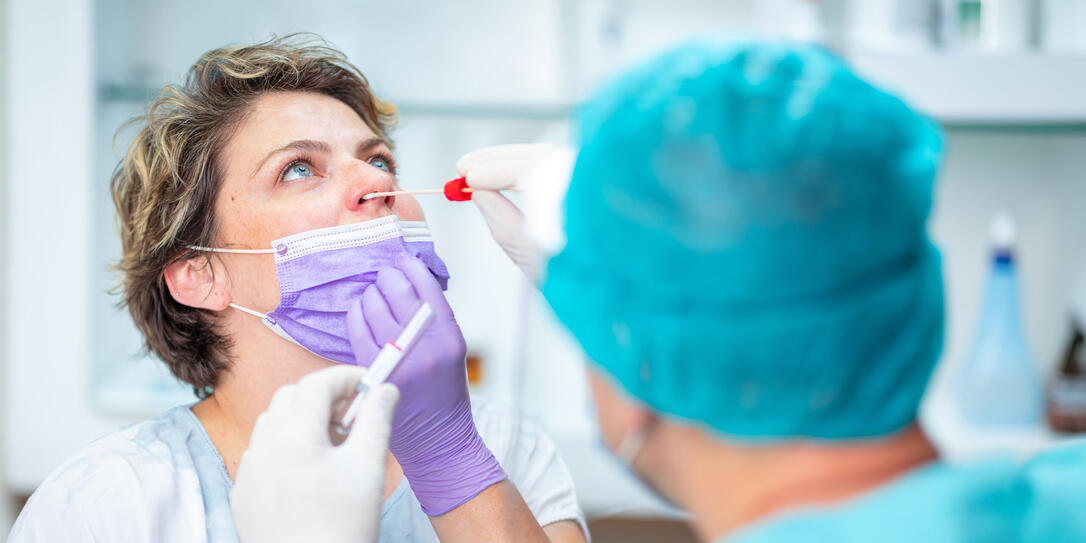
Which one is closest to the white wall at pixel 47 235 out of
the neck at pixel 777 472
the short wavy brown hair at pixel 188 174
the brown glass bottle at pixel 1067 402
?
the short wavy brown hair at pixel 188 174

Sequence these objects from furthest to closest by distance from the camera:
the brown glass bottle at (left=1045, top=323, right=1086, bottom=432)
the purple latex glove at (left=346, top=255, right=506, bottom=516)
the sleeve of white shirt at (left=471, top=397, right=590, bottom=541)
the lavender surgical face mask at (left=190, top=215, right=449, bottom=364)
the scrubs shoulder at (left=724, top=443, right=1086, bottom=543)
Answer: the brown glass bottle at (left=1045, top=323, right=1086, bottom=432)
the sleeve of white shirt at (left=471, top=397, right=590, bottom=541)
the lavender surgical face mask at (left=190, top=215, right=449, bottom=364)
the purple latex glove at (left=346, top=255, right=506, bottom=516)
the scrubs shoulder at (left=724, top=443, right=1086, bottom=543)

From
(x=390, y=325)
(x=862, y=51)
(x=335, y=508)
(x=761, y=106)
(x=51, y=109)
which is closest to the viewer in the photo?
(x=761, y=106)

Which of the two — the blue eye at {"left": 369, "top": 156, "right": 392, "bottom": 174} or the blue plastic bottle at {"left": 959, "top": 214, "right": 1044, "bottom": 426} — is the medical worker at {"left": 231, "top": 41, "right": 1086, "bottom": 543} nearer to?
the blue eye at {"left": 369, "top": 156, "right": 392, "bottom": 174}

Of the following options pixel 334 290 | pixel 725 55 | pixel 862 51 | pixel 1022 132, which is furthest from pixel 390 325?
pixel 1022 132

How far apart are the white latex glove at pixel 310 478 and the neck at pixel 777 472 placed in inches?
13.0

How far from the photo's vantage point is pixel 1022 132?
84.7 inches

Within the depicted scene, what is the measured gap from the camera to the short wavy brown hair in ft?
4.34

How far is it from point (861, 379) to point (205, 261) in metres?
0.96

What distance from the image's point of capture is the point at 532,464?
4.59ft

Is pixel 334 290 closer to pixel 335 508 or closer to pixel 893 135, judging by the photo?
pixel 335 508

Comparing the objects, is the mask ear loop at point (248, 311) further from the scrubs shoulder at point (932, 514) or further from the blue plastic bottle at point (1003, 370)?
the blue plastic bottle at point (1003, 370)

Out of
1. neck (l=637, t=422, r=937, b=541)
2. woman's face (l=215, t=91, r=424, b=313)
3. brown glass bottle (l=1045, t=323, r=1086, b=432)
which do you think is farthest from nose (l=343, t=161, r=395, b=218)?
brown glass bottle (l=1045, t=323, r=1086, b=432)

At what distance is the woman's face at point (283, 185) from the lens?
50.0 inches

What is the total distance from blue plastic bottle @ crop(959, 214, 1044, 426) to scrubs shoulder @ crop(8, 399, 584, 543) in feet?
3.74
